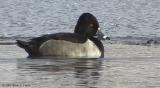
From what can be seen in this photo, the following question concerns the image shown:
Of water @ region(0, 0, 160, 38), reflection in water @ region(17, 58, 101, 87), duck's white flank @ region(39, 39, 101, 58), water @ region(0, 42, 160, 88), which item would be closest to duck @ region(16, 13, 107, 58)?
duck's white flank @ region(39, 39, 101, 58)

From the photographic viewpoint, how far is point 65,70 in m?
13.4

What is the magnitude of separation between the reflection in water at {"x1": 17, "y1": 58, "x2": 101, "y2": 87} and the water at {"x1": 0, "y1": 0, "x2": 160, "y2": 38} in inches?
281

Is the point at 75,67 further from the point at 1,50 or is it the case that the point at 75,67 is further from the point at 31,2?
the point at 31,2

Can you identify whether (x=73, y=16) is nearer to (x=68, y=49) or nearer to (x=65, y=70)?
(x=68, y=49)


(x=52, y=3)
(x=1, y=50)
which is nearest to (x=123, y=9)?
(x=52, y=3)

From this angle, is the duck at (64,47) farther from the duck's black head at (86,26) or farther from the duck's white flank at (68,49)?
the duck's black head at (86,26)

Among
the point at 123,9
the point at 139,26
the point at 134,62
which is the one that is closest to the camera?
the point at 134,62

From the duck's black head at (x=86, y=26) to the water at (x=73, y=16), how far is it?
16.0 feet

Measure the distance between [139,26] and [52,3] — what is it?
12.4m

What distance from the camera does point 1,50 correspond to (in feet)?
57.5

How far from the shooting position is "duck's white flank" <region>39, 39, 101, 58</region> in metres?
16.5

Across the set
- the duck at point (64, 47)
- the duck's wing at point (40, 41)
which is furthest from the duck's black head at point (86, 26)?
the duck's wing at point (40, 41)

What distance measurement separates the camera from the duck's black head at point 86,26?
1740cm

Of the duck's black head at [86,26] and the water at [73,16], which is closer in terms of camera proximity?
the duck's black head at [86,26]
